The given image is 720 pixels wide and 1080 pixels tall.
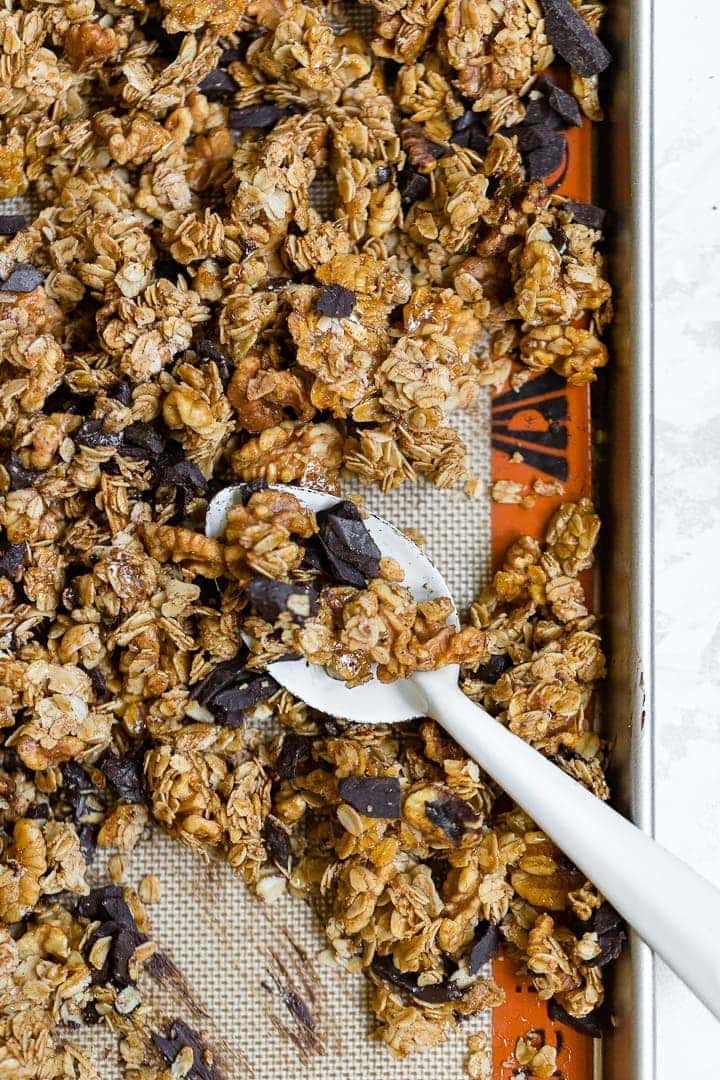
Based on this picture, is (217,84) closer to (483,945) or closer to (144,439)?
(144,439)

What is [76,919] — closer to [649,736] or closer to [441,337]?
[649,736]

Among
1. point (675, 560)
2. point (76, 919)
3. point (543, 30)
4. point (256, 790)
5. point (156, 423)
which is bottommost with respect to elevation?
point (76, 919)

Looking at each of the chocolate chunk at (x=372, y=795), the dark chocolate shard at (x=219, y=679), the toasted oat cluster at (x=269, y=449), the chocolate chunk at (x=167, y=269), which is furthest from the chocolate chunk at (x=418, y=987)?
the chocolate chunk at (x=167, y=269)

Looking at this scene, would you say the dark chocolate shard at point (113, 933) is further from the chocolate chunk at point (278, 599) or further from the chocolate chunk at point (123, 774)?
the chocolate chunk at point (278, 599)

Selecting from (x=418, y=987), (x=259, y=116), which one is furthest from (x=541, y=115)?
(x=418, y=987)

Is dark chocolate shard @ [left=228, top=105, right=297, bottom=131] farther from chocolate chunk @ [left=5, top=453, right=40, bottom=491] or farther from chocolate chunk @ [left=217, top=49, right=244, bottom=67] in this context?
chocolate chunk @ [left=5, top=453, right=40, bottom=491]

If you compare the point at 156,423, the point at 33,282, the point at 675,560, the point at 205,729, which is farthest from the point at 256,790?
the point at 33,282
